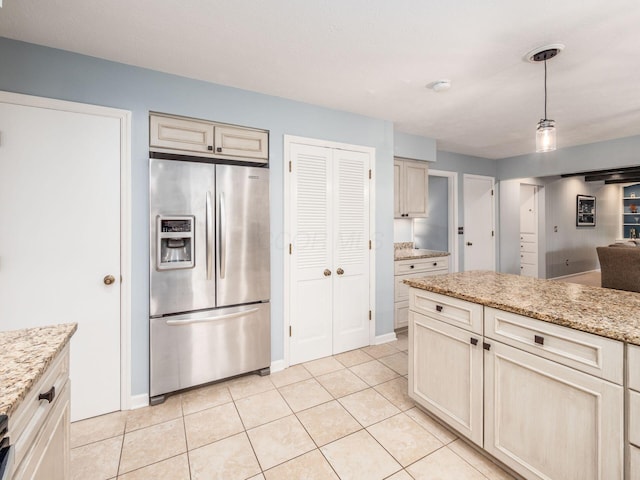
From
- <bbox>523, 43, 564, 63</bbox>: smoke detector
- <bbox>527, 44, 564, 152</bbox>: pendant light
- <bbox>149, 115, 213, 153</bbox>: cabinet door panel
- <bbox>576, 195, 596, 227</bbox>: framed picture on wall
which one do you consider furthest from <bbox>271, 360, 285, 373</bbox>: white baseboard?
<bbox>576, 195, 596, 227</bbox>: framed picture on wall

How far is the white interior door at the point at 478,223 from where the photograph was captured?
16.4 feet

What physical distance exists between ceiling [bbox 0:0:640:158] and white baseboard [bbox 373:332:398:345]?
8.09 feet

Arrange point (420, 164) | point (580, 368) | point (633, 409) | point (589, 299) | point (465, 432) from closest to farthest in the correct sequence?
1. point (633, 409)
2. point (580, 368)
3. point (589, 299)
4. point (465, 432)
5. point (420, 164)

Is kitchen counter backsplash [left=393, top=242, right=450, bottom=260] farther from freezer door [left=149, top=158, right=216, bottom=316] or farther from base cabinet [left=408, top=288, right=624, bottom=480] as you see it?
freezer door [left=149, top=158, right=216, bottom=316]

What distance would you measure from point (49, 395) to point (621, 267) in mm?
4517

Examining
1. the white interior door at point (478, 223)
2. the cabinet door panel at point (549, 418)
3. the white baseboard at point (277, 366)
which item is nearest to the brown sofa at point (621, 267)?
the white interior door at point (478, 223)

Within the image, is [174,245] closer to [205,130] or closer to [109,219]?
[109,219]

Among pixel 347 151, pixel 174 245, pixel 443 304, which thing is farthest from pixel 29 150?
pixel 443 304

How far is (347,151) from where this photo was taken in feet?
10.2

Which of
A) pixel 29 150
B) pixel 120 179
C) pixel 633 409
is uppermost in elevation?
pixel 29 150

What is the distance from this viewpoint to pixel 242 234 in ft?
8.27

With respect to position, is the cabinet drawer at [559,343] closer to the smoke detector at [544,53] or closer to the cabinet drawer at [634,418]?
the cabinet drawer at [634,418]

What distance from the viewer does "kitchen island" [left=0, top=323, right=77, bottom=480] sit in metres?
0.76

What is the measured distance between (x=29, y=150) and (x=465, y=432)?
319 centimetres
